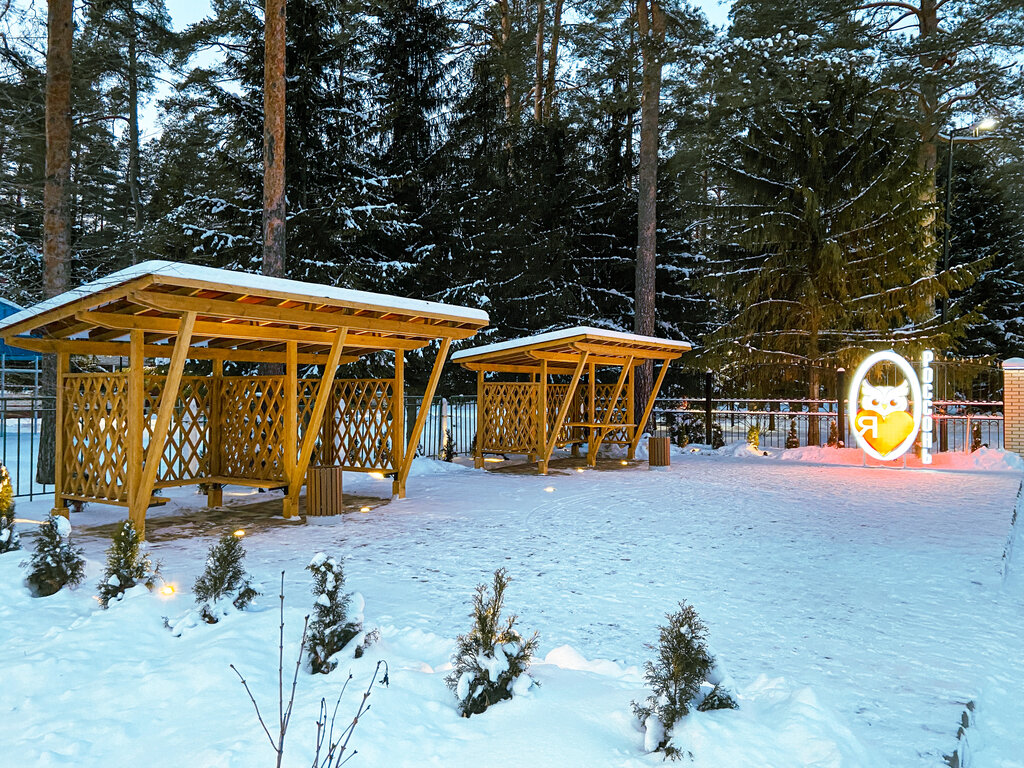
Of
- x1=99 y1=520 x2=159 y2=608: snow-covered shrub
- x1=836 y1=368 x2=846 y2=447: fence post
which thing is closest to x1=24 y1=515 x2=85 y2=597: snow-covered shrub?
x1=99 y1=520 x2=159 y2=608: snow-covered shrub

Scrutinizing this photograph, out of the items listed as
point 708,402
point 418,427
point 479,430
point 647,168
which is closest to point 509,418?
point 479,430

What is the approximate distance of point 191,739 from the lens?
2686mm

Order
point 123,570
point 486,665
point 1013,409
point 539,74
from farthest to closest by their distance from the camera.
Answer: point 539,74, point 1013,409, point 123,570, point 486,665

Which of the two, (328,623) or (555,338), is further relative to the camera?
(555,338)

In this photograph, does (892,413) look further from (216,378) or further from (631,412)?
(216,378)

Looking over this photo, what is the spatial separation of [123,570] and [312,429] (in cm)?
323

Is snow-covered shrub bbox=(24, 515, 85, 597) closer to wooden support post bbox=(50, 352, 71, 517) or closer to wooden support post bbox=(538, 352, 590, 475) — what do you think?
wooden support post bbox=(50, 352, 71, 517)

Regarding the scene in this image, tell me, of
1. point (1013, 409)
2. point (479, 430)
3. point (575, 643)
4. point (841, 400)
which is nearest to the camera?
point (575, 643)

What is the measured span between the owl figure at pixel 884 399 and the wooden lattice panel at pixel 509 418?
18.9 ft

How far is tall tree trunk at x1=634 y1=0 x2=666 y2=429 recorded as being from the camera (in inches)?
617

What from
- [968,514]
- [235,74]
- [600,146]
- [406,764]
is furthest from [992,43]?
[406,764]

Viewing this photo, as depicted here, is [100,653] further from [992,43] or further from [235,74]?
[992,43]

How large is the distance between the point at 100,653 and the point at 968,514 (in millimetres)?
8318

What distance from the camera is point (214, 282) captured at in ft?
19.4
